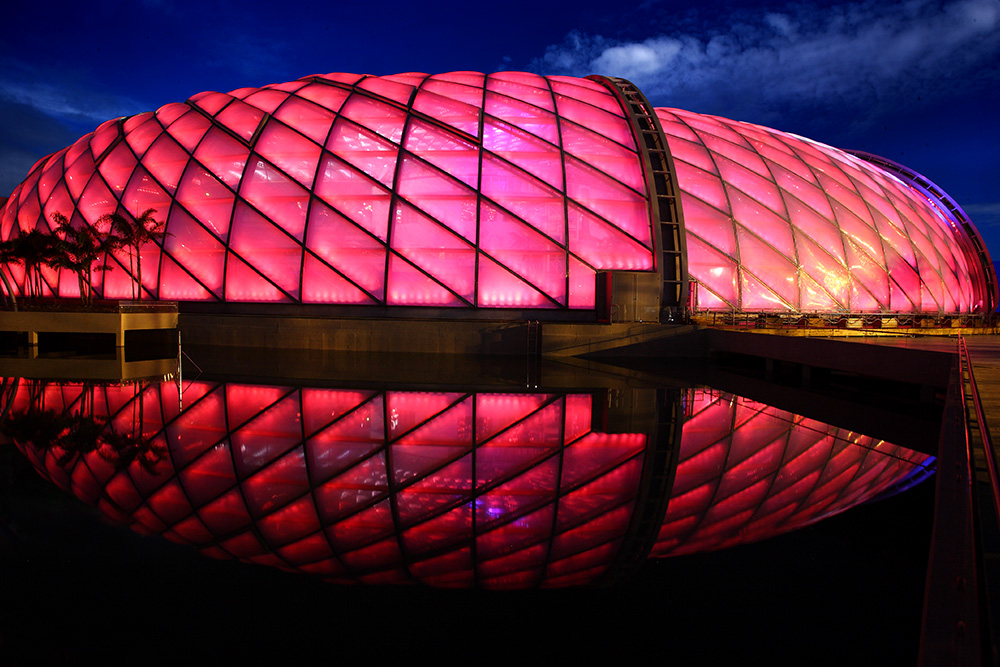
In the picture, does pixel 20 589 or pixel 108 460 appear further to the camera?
pixel 108 460

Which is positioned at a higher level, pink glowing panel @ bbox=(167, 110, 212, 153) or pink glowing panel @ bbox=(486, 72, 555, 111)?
pink glowing panel @ bbox=(486, 72, 555, 111)

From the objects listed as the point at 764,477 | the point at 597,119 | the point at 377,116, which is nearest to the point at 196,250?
the point at 377,116

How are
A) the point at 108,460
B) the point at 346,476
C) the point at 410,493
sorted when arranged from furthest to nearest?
the point at 108,460 → the point at 346,476 → the point at 410,493

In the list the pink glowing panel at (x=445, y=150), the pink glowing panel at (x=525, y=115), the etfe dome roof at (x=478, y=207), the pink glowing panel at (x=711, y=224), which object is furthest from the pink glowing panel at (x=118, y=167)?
the pink glowing panel at (x=711, y=224)

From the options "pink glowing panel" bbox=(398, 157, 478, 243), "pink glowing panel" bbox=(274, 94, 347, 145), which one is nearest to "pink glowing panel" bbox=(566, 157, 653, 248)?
"pink glowing panel" bbox=(398, 157, 478, 243)

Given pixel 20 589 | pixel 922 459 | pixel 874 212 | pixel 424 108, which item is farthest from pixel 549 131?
pixel 20 589

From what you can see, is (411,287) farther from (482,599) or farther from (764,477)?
(482,599)

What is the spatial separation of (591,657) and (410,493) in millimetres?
3350

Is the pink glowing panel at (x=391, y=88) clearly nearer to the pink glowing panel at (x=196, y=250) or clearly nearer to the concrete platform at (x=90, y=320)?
the pink glowing panel at (x=196, y=250)

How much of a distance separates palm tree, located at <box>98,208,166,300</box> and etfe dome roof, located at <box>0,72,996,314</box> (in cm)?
46

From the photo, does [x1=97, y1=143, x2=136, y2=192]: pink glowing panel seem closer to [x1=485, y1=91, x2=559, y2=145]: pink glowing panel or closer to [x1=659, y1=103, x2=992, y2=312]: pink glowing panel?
[x1=485, y1=91, x2=559, y2=145]: pink glowing panel

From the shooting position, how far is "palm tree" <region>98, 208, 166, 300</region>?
25.9 meters

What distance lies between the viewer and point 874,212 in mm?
28766

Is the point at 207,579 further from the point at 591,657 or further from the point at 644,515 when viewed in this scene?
A: the point at 644,515
